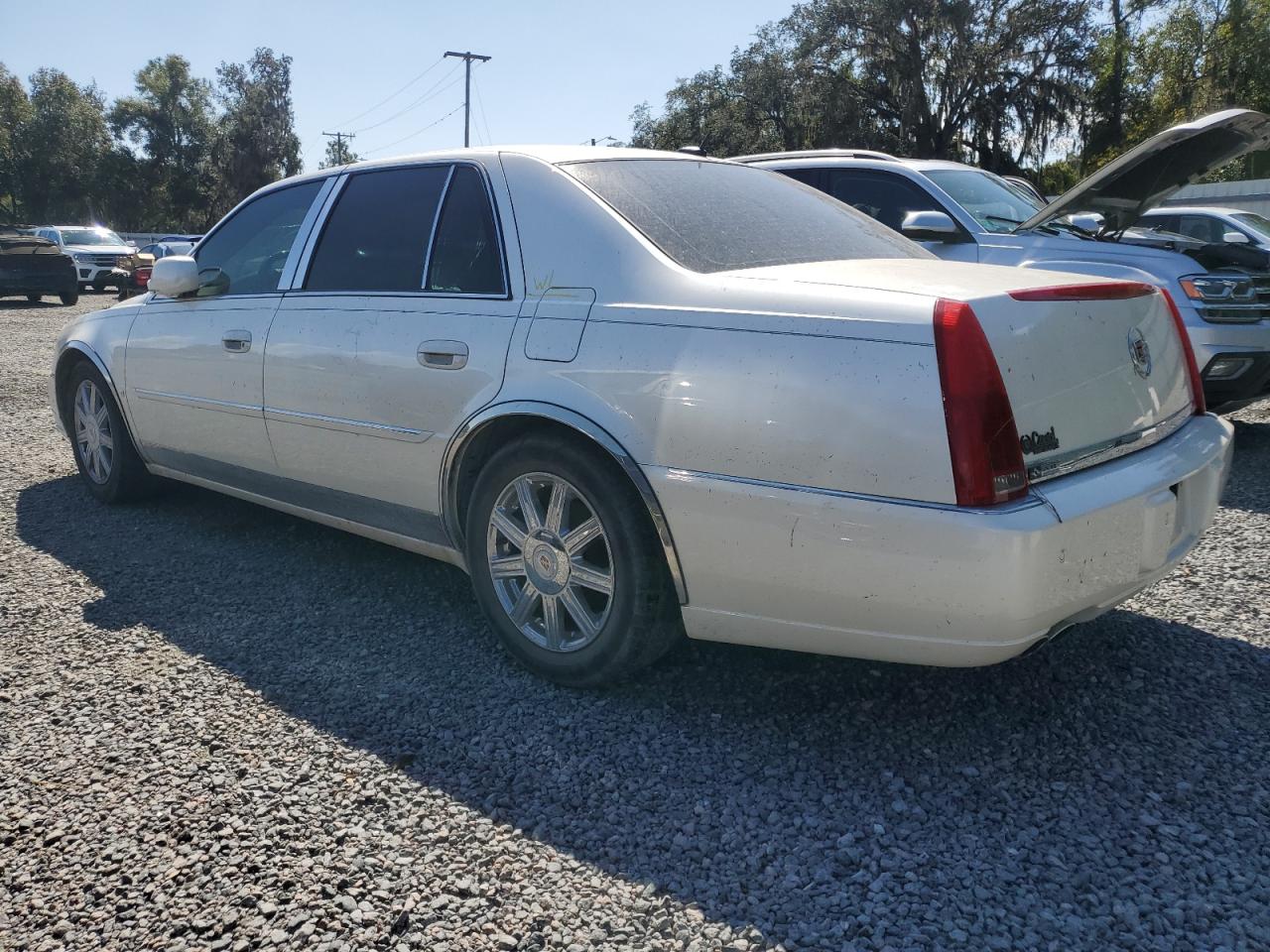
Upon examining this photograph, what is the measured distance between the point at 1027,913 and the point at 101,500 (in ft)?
16.2

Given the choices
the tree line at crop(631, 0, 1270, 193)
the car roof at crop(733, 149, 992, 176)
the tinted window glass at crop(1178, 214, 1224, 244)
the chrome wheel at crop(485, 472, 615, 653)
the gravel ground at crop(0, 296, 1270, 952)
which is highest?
the tree line at crop(631, 0, 1270, 193)

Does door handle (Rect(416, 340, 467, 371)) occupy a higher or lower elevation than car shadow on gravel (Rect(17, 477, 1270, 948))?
higher

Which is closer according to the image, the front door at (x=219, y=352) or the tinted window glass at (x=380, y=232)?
the tinted window glass at (x=380, y=232)

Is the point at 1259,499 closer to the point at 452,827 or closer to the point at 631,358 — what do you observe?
the point at 631,358

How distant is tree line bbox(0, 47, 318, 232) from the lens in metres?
54.7

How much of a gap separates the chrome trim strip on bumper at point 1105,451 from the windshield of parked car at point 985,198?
3749 mm

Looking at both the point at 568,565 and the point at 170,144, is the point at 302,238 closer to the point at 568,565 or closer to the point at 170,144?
the point at 568,565

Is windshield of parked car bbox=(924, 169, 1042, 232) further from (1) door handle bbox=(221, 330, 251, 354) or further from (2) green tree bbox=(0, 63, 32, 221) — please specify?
(2) green tree bbox=(0, 63, 32, 221)

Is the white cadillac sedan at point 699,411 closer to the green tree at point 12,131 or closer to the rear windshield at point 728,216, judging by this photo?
the rear windshield at point 728,216

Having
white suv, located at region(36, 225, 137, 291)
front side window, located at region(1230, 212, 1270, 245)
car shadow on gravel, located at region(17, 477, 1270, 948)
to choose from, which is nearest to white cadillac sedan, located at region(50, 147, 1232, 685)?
car shadow on gravel, located at region(17, 477, 1270, 948)

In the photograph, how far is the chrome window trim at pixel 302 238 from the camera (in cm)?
420

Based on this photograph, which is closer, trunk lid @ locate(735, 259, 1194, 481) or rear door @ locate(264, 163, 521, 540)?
trunk lid @ locate(735, 259, 1194, 481)

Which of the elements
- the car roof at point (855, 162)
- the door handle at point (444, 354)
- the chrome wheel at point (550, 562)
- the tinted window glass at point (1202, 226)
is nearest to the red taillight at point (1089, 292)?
the chrome wheel at point (550, 562)

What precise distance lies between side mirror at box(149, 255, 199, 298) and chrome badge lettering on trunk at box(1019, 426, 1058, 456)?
358 centimetres
